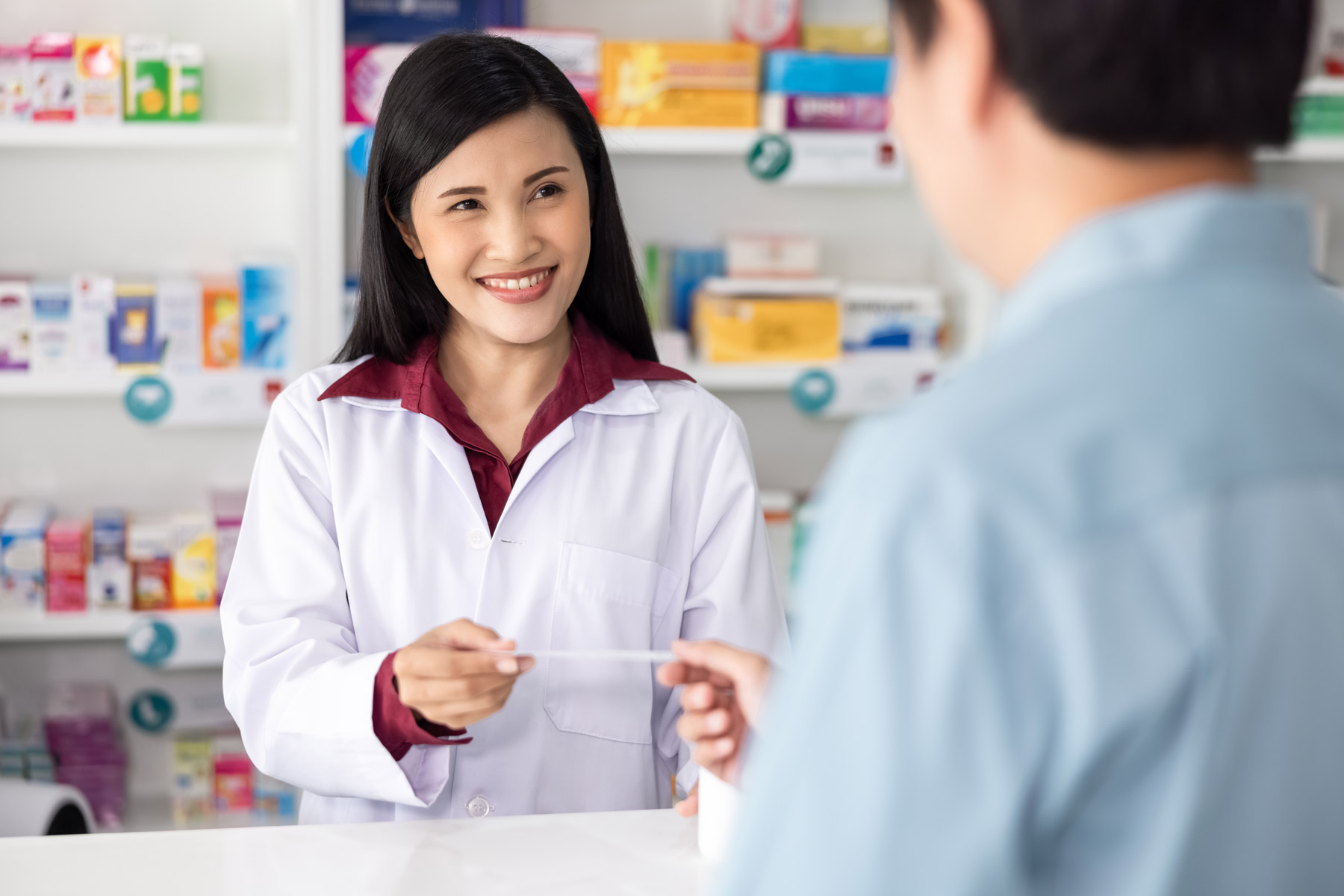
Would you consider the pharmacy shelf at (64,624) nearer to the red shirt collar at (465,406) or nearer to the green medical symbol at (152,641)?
the green medical symbol at (152,641)

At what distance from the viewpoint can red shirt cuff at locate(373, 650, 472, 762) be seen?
4.08 feet

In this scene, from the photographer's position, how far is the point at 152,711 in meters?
2.83

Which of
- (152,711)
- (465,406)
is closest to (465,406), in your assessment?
(465,406)

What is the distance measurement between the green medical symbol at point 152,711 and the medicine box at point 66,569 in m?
0.30

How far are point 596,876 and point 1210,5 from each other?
0.87m

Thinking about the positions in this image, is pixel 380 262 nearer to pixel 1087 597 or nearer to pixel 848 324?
pixel 1087 597

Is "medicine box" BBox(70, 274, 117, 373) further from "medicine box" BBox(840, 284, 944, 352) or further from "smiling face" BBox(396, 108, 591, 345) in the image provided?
"medicine box" BBox(840, 284, 944, 352)

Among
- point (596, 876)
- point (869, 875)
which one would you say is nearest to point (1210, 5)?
point (869, 875)

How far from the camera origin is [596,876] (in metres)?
1.11

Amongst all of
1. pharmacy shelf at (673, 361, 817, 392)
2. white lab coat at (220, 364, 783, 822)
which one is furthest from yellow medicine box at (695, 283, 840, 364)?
white lab coat at (220, 364, 783, 822)

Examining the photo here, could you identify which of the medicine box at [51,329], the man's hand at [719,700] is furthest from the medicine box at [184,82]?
the man's hand at [719,700]

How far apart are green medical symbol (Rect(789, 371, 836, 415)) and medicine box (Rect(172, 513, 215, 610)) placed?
4.30 ft

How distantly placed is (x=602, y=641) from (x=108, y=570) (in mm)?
1579

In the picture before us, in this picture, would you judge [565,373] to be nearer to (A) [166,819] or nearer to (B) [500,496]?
(B) [500,496]
